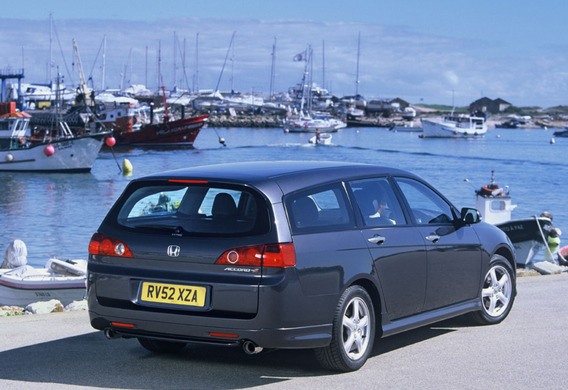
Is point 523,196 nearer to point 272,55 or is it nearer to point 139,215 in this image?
point 139,215

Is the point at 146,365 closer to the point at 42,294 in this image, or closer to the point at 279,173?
the point at 279,173

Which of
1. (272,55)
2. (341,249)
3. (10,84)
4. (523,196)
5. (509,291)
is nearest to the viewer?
(341,249)

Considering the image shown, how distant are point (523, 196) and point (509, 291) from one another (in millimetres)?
40319

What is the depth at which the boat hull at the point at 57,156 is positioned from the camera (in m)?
54.7

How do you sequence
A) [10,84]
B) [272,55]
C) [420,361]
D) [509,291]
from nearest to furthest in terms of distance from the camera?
[420,361]
[509,291]
[10,84]
[272,55]

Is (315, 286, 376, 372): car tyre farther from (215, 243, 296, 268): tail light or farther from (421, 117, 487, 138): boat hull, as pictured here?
(421, 117, 487, 138): boat hull

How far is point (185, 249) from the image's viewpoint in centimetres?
598

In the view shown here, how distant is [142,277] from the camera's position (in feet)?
20.0

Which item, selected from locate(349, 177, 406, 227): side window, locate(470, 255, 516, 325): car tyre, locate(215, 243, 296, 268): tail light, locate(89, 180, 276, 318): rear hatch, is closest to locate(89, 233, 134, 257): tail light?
locate(89, 180, 276, 318): rear hatch

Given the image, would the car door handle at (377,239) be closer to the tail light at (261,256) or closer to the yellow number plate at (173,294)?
the tail light at (261,256)

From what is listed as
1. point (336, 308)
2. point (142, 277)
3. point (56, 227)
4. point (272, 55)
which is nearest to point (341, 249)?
point (336, 308)

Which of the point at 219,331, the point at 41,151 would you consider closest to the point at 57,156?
the point at 41,151

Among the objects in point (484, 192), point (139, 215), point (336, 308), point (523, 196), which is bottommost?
point (523, 196)

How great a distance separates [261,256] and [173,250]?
600mm
